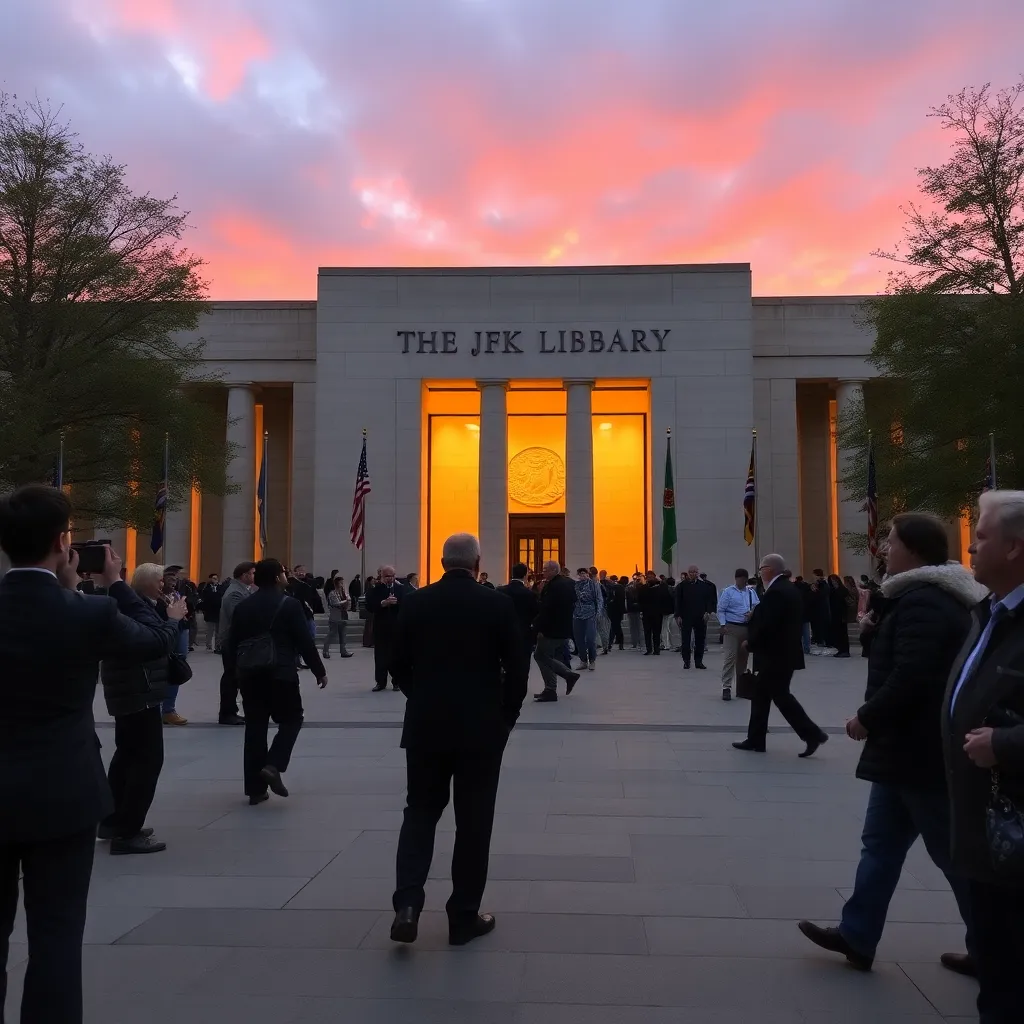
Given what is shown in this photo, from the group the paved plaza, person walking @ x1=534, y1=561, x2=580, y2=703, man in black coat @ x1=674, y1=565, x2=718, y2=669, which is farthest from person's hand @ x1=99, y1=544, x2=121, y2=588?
man in black coat @ x1=674, y1=565, x2=718, y2=669

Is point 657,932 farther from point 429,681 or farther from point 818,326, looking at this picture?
point 818,326

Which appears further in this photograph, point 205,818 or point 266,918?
point 205,818

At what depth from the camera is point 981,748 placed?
2.79 meters

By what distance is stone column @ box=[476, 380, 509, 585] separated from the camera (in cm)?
3419

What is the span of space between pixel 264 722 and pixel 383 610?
292 inches

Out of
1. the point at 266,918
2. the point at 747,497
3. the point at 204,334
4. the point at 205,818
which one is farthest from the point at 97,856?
the point at 204,334

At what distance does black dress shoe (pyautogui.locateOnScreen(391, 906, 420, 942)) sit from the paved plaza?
9 centimetres

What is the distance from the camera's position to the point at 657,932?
194 inches

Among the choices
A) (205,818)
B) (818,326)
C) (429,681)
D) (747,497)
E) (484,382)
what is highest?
(818,326)

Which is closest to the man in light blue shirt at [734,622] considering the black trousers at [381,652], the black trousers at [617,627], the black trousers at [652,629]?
the black trousers at [381,652]

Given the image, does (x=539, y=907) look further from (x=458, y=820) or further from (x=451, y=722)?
(x=451, y=722)

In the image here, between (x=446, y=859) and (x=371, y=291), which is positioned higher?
(x=371, y=291)

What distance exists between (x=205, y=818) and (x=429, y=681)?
349 centimetres

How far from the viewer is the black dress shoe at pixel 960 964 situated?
441cm
